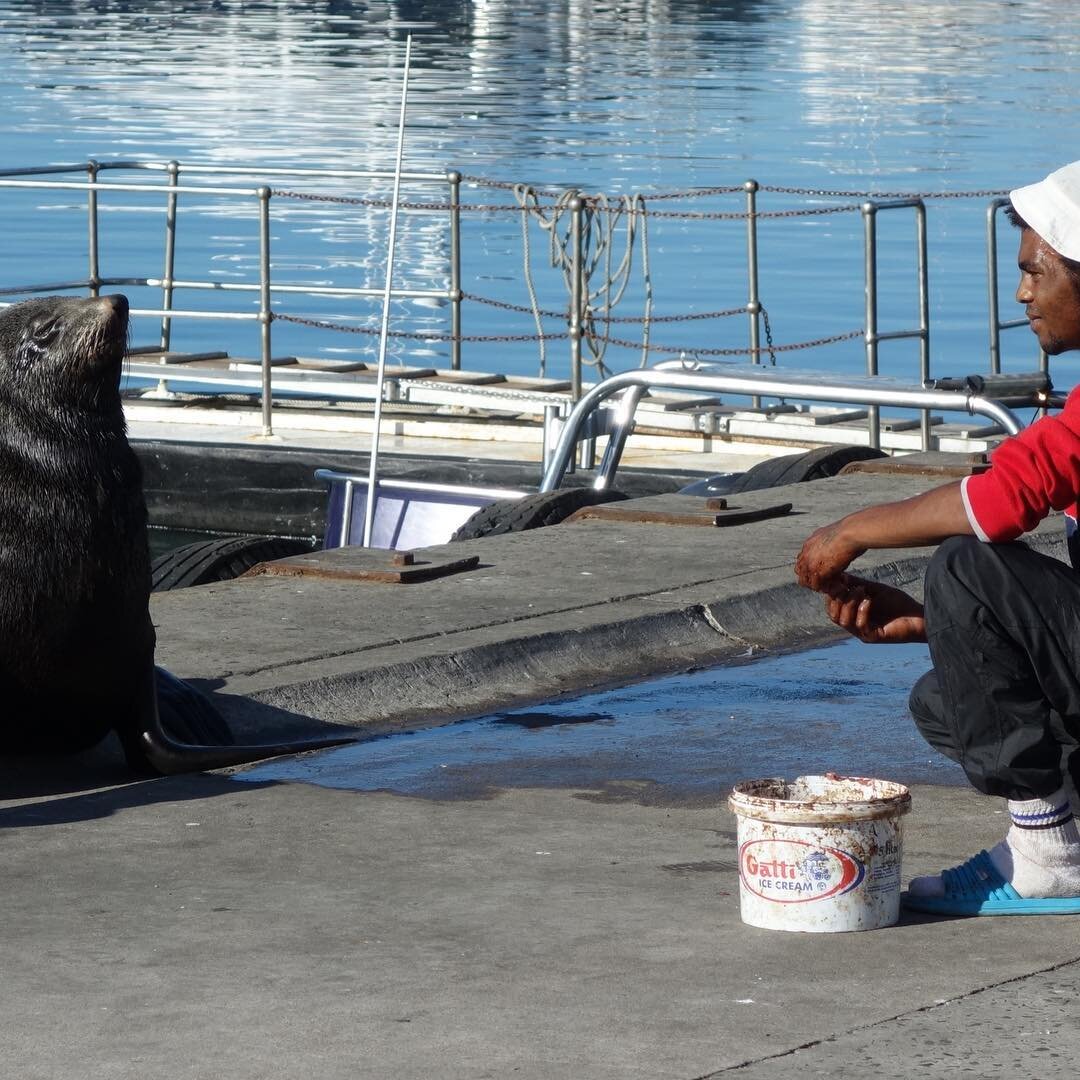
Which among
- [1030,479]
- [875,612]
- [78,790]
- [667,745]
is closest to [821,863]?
[875,612]

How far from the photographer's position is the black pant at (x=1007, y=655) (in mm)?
4395

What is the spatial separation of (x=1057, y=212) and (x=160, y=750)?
256 cm

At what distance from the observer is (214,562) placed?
8617 millimetres

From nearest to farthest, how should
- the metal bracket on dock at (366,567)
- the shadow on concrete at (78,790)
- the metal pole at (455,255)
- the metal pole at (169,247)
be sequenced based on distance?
the shadow on concrete at (78,790) → the metal bracket on dock at (366,567) → the metal pole at (455,255) → the metal pole at (169,247)

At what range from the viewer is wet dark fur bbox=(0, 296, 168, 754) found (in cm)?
596

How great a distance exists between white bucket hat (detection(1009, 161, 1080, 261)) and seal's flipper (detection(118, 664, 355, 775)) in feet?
7.99

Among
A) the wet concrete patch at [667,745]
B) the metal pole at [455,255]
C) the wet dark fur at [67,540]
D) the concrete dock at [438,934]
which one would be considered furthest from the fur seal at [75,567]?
the metal pole at [455,255]

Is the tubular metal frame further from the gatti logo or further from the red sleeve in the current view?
the gatti logo

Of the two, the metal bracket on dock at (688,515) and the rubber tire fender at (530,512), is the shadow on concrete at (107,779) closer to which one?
the metal bracket on dock at (688,515)

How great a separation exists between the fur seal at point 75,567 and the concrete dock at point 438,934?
0.15m

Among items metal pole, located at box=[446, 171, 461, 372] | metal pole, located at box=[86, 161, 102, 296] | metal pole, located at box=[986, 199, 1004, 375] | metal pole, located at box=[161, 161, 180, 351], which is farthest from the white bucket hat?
metal pole, located at box=[161, 161, 180, 351]

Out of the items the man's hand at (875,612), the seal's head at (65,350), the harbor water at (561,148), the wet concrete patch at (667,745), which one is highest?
the seal's head at (65,350)

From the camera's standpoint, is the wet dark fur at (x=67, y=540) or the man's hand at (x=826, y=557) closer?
the man's hand at (x=826, y=557)

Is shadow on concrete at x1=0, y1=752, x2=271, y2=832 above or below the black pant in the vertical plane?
below
